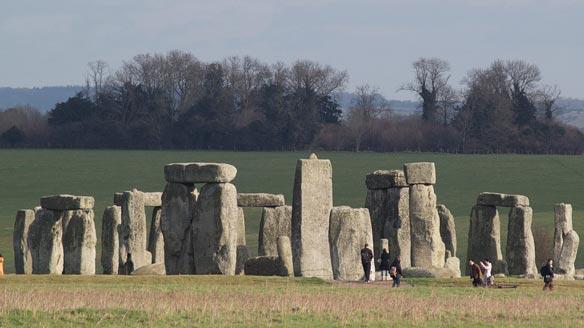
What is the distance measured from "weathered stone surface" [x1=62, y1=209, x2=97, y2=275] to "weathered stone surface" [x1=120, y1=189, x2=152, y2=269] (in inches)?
52.6

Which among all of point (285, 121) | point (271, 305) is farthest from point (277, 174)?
point (271, 305)

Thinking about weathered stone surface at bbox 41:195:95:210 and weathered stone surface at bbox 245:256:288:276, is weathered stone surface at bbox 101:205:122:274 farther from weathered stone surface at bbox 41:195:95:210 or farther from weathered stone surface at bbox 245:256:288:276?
weathered stone surface at bbox 245:256:288:276

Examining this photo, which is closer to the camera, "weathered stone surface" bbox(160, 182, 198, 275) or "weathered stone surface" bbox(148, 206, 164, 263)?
"weathered stone surface" bbox(160, 182, 198, 275)

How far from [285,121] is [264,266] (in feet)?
288

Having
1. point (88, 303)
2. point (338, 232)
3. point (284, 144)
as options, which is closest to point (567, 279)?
point (338, 232)

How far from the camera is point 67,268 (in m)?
48.8

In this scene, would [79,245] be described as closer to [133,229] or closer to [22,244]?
[133,229]

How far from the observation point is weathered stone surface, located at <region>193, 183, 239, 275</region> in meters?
46.4

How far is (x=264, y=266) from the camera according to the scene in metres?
45.6

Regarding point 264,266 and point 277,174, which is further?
point 277,174

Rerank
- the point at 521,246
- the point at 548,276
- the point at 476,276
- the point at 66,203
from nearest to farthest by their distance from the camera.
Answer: the point at 548,276
the point at 476,276
the point at 66,203
the point at 521,246

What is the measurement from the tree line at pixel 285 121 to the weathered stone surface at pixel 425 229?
78559 mm

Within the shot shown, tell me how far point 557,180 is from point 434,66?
163 ft

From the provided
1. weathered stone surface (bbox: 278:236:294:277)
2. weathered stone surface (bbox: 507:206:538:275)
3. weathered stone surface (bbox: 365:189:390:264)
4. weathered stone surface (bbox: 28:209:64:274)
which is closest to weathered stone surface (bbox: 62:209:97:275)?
weathered stone surface (bbox: 28:209:64:274)
